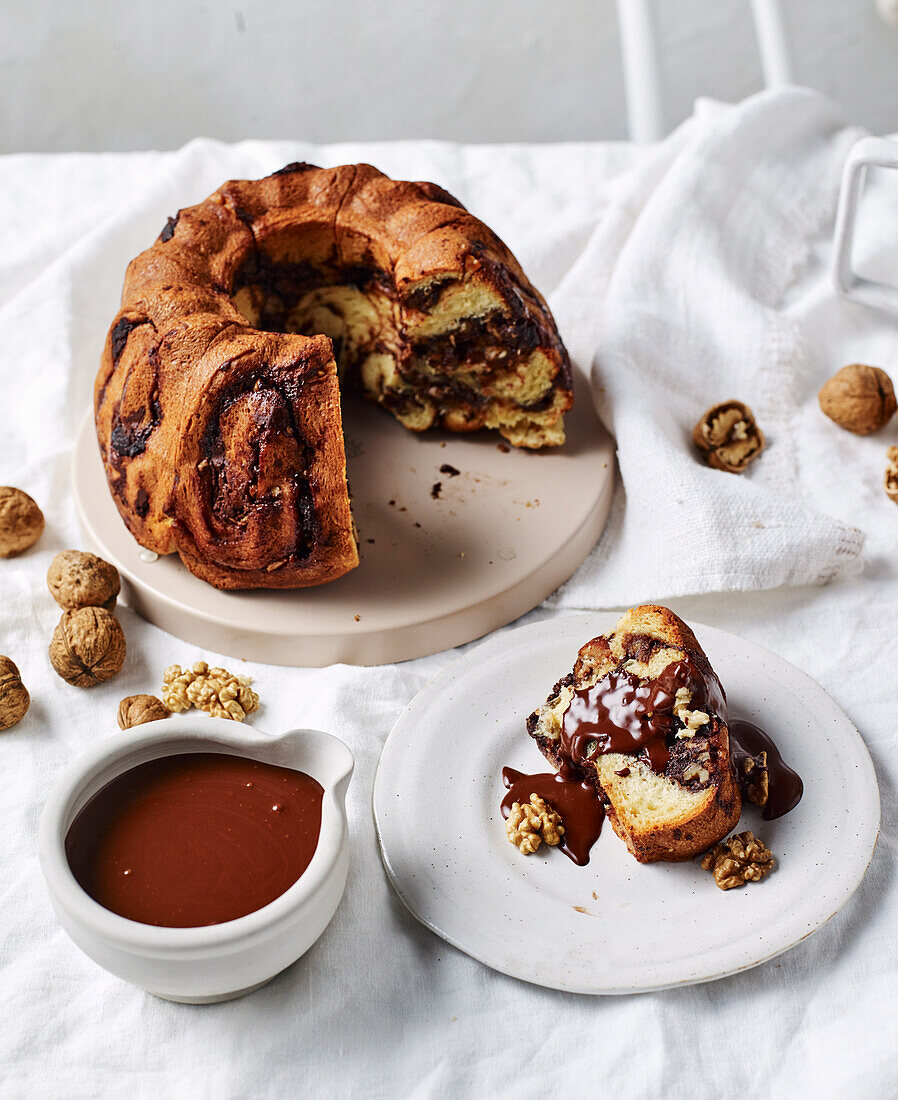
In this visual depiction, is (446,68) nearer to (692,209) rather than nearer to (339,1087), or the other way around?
(692,209)

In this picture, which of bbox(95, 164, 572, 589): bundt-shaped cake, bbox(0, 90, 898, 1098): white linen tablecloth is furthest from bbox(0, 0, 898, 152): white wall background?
bbox(95, 164, 572, 589): bundt-shaped cake

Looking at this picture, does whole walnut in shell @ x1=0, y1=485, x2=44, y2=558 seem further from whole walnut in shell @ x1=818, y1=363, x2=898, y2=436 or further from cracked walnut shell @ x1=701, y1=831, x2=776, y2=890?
whole walnut in shell @ x1=818, y1=363, x2=898, y2=436

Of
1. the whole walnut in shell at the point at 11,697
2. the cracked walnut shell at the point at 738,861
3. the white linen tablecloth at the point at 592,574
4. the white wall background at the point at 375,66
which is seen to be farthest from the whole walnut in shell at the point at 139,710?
the white wall background at the point at 375,66

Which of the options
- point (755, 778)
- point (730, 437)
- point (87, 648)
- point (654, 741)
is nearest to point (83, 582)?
point (87, 648)

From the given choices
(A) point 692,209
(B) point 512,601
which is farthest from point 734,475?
(A) point 692,209

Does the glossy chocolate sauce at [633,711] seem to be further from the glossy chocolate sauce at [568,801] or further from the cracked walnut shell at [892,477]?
the cracked walnut shell at [892,477]
